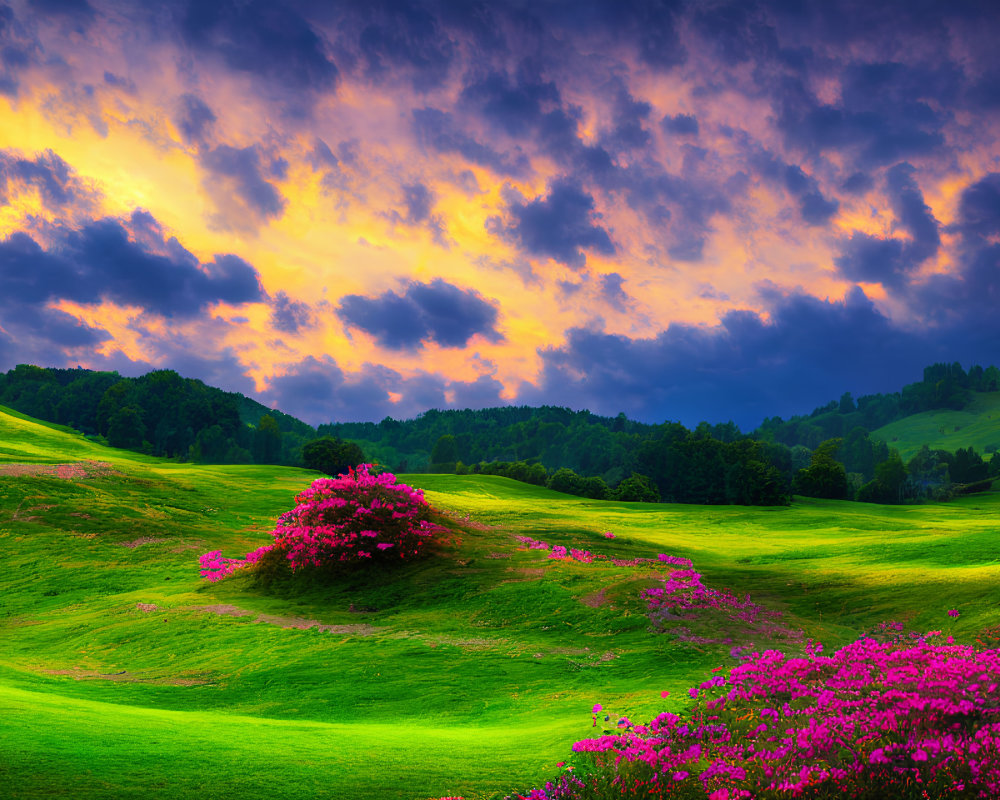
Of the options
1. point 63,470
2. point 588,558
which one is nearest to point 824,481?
point 588,558

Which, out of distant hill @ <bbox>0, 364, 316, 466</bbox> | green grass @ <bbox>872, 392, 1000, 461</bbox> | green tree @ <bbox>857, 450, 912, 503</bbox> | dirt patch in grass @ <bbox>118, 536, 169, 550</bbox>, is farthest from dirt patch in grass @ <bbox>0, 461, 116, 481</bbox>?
green grass @ <bbox>872, 392, 1000, 461</bbox>

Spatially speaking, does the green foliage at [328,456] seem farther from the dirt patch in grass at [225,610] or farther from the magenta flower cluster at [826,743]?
the magenta flower cluster at [826,743]

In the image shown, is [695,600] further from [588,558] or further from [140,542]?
[140,542]

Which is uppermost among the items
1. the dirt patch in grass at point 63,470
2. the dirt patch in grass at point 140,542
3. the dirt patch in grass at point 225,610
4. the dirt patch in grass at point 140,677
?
the dirt patch in grass at point 63,470

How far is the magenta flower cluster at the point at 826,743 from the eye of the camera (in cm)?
595

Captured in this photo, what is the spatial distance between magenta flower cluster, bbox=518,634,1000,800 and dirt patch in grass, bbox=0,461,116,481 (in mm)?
36737

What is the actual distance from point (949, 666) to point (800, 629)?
319 inches

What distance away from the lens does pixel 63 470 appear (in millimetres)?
36812

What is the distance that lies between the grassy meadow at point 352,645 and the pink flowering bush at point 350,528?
856 mm

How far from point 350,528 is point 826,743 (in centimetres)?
1683

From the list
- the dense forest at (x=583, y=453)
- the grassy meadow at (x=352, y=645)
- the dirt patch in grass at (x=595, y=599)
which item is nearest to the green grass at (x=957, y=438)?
the dense forest at (x=583, y=453)

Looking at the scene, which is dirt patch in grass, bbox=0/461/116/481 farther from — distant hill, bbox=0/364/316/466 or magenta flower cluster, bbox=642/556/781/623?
distant hill, bbox=0/364/316/466

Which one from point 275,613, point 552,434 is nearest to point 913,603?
point 275,613

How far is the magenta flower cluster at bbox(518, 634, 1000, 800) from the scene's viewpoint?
5949 mm
